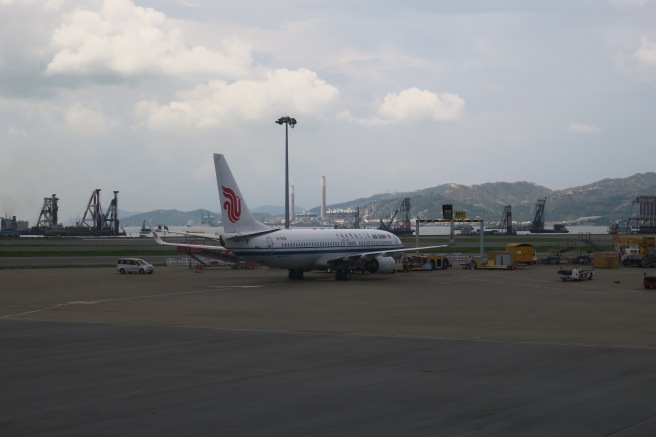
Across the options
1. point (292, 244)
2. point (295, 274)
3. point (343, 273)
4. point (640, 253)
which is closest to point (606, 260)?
point (640, 253)

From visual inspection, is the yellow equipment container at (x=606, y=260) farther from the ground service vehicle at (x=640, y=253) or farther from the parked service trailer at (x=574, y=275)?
the parked service trailer at (x=574, y=275)

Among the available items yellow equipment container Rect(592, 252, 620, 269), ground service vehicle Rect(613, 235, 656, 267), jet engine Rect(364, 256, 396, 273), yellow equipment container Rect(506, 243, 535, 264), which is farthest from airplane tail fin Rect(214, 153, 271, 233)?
ground service vehicle Rect(613, 235, 656, 267)

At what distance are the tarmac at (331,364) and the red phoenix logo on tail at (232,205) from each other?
927 cm

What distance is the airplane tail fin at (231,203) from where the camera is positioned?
2082 inches

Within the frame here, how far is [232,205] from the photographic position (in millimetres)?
52969

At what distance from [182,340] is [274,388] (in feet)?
30.5

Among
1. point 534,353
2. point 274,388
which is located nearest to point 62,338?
point 274,388

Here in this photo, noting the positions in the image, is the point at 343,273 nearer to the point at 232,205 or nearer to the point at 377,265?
the point at 377,265

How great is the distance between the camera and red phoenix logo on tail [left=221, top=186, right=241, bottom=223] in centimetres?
5288

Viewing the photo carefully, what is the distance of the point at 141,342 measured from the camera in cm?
2627

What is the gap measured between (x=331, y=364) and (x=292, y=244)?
33.8m

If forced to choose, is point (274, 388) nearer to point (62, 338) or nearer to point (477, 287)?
point (62, 338)

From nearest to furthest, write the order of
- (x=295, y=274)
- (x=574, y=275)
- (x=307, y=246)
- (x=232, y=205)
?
1. (x=232, y=205)
2. (x=574, y=275)
3. (x=307, y=246)
4. (x=295, y=274)

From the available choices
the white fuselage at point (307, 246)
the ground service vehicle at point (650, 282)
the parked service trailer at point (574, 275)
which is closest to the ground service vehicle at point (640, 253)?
the parked service trailer at point (574, 275)
